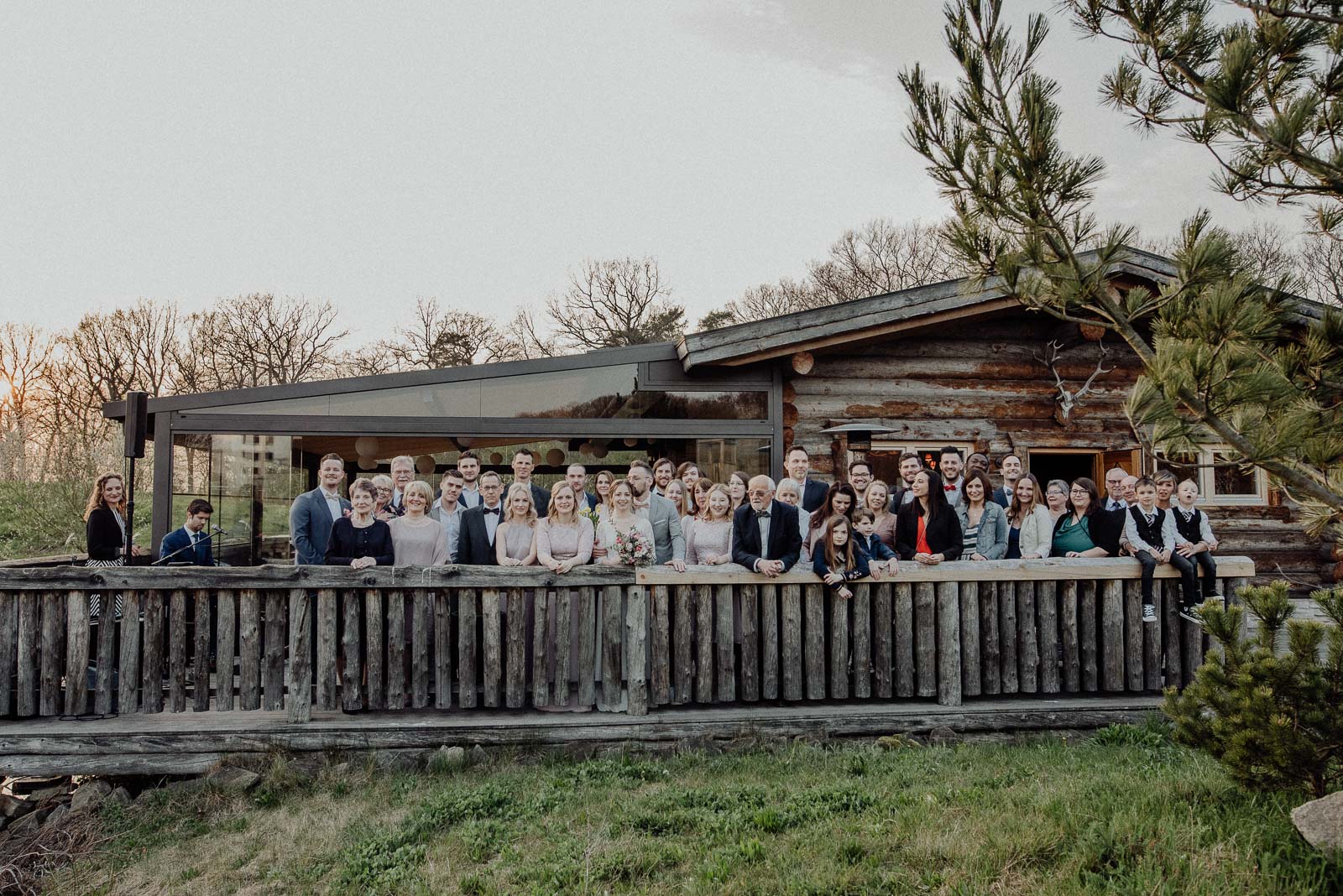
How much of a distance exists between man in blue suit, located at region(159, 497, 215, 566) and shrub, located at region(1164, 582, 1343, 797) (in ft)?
21.1

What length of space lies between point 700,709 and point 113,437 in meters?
26.2

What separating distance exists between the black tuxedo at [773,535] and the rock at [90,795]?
4.16 metres

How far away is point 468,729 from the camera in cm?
539

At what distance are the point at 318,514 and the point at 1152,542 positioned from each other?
6014 mm

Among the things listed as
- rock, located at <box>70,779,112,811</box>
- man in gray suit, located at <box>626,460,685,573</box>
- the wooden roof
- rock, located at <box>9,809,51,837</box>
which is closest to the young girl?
man in gray suit, located at <box>626,460,685,573</box>

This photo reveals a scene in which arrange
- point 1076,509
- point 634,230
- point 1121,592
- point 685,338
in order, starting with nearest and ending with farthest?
point 1121,592, point 1076,509, point 685,338, point 634,230

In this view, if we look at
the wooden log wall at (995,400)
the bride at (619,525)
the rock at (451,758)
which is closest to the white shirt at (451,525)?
the bride at (619,525)

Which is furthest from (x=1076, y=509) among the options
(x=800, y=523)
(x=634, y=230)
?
(x=634, y=230)

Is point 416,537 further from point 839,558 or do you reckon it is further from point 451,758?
point 839,558

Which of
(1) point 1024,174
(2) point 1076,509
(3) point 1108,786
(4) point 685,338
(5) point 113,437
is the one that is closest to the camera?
(1) point 1024,174

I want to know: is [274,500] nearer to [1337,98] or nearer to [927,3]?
[927,3]

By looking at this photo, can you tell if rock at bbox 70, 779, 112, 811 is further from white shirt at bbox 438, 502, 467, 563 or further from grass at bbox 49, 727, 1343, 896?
white shirt at bbox 438, 502, 467, 563

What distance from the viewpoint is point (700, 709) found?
561cm

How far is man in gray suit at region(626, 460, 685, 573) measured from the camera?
6.02 m
